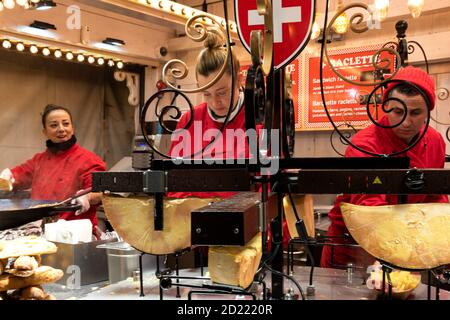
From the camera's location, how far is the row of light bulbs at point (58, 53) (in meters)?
3.32

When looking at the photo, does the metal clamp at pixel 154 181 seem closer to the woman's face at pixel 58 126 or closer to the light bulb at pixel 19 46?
the woman's face at pixel 58 126

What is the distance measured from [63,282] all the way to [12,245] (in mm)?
313

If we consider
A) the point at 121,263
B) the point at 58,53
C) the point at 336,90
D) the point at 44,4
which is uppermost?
the point at 44,4

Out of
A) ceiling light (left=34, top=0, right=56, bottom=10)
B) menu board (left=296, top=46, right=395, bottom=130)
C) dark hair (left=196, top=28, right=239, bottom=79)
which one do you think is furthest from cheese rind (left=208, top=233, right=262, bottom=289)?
menu board (left=296, top=46, right=395, bottom=130)

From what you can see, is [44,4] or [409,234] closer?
[409,234]

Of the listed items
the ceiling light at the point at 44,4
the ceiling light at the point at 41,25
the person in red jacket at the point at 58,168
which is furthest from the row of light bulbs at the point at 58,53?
the person in red jacket at the point at 58,168

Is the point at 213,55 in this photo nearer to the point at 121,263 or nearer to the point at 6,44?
the point at 121,263

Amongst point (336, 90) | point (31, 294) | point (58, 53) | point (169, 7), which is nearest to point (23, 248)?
point (31, 294)

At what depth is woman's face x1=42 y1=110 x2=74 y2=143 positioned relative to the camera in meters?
2.46

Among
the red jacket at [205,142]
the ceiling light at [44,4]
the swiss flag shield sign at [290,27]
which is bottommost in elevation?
the red jacket at [205,142]

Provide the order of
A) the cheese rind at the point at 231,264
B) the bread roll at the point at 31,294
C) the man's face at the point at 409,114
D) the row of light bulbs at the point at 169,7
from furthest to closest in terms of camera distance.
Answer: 1. the row of light bulbs at the point at 169,7
2. the man's face at the point at 409,114
3. the bread roll at the point at 31,294
4. the cheese rind at the point at 231,264

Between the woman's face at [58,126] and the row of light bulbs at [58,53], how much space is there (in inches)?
44.6

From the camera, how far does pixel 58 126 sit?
245 centimetres

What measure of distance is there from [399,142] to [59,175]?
173 cm
